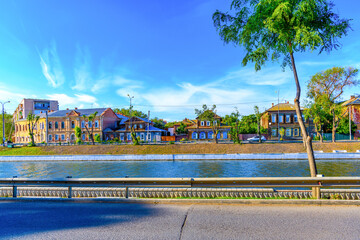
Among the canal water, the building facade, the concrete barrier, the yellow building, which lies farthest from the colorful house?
the canal water

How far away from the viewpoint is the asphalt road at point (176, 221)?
16.0ft

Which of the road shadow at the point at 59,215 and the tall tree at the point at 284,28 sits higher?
the tall tree at the point at 284,28

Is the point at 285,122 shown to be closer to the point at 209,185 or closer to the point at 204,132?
the point at 204,132

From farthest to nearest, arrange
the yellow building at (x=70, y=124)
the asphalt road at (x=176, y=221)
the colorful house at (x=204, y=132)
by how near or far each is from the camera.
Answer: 1. the yellow building at (x=70, y=124)
2. the colorful house at (x=204, y=132)
3. the asphalt road at (x=176, y=221)

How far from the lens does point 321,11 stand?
8758mm

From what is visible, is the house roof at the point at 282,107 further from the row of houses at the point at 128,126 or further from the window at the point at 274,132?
the window at the point at 274,132

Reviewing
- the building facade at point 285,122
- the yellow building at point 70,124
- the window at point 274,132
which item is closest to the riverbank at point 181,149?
the yellow building at point 70,124

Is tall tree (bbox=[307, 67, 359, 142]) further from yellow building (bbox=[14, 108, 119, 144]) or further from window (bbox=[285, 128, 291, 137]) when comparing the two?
yellow building (bbox=[14, 108, 119, 144])

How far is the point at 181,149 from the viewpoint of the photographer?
140 feet

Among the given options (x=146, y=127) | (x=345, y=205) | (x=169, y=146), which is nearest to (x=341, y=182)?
(x=345, y=205)

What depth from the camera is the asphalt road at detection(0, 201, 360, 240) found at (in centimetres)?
488

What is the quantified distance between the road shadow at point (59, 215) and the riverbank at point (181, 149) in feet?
114

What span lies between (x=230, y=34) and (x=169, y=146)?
116ft

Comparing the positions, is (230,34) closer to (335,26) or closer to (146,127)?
(335,26)
